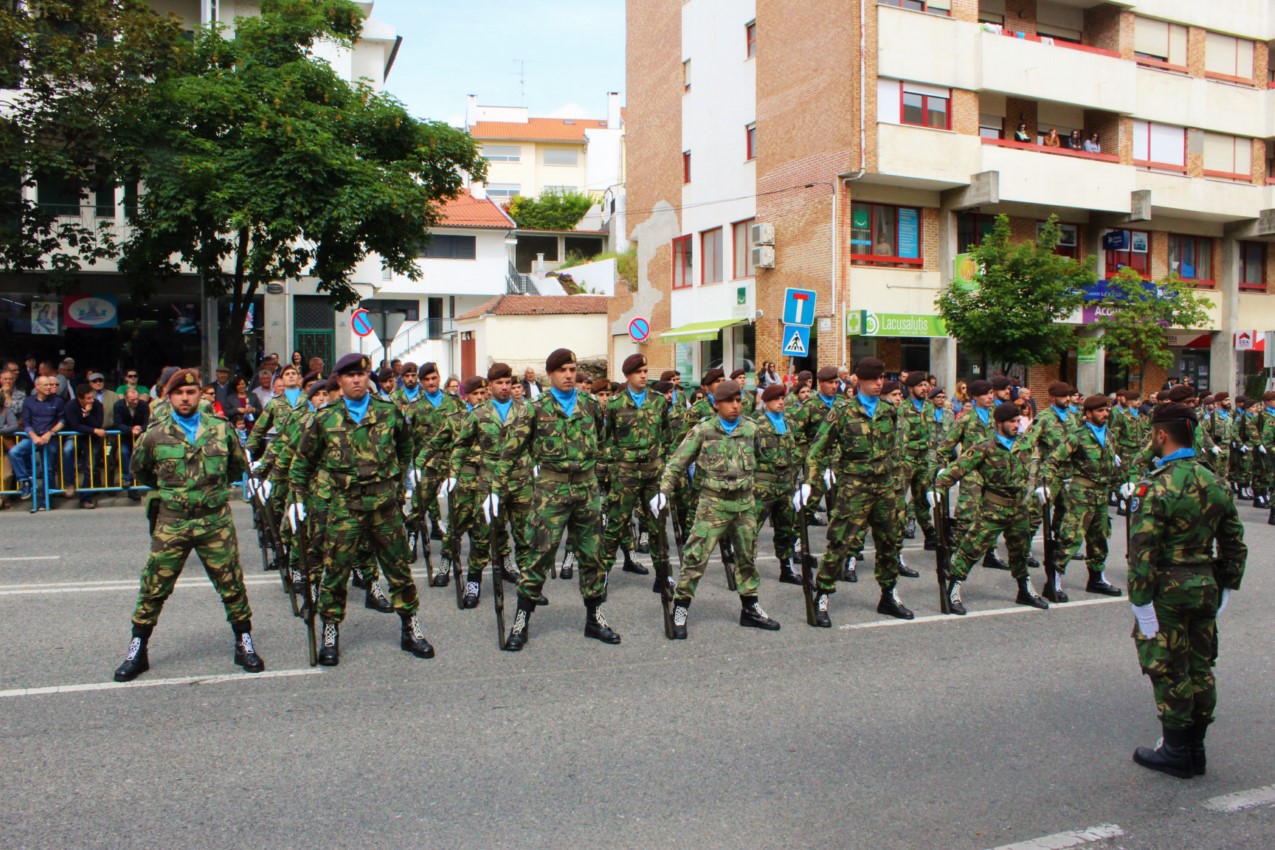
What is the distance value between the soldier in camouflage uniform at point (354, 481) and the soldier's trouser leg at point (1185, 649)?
4586mm

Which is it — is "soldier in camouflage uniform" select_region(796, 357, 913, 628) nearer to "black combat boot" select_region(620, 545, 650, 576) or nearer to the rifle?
the rifle

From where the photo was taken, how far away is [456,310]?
47.4 meters

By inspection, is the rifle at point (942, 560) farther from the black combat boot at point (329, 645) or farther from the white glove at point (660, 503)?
the black combat boot at point (329, 645)

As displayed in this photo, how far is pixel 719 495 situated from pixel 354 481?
8.89ft

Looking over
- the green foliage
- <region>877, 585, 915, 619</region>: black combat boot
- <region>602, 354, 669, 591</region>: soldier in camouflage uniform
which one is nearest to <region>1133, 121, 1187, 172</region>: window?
<region>602, 354, 669, 591</region>: soldier in camouflage uniform

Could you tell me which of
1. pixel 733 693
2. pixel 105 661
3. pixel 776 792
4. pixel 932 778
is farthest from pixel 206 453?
pixel 932 778

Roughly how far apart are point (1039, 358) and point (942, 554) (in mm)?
17459

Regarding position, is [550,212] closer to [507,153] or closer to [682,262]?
[507,153]

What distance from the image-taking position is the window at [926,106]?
2558 centimetres

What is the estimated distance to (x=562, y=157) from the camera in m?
72.3

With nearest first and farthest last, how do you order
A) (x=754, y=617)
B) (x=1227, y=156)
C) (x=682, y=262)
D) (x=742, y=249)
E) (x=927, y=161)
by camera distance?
1. (x=754, y=617)
2. (x=927, y=161)
3. (x=742, y=249)
4. (x=1227, y=156)
5. (x=682, y=262)

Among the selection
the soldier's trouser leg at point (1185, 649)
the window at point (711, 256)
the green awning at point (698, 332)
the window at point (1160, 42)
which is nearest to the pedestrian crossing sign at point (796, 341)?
the soldier's trouser leg at point (1185, 649)

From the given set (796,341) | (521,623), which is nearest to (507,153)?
(796,341)

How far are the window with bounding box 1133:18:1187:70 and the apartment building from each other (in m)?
0.06
